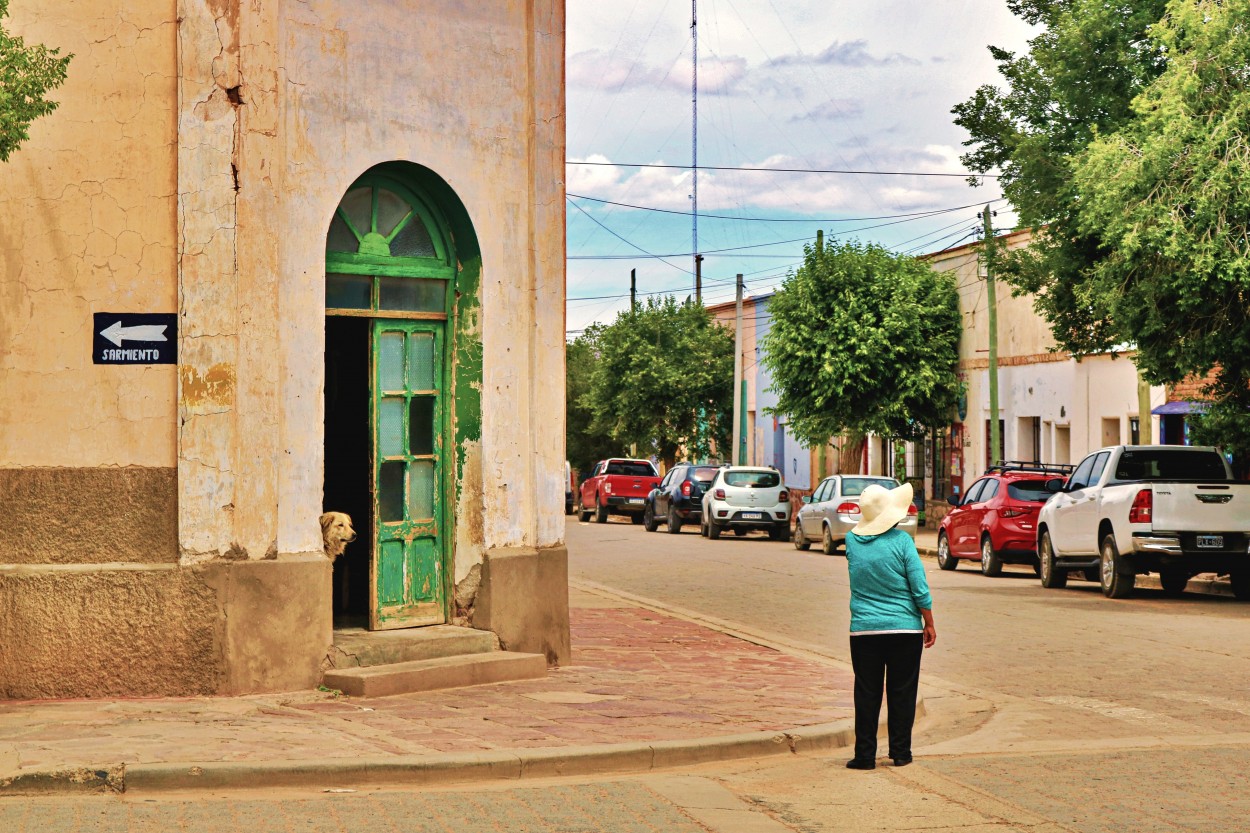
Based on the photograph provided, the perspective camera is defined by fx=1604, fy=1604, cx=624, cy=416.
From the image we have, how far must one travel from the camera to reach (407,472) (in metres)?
12.1

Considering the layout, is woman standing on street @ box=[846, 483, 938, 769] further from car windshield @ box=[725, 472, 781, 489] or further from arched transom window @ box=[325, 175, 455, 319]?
car windshield @ box=[725, 472, 781, 489]

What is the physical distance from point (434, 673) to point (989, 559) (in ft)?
50.4

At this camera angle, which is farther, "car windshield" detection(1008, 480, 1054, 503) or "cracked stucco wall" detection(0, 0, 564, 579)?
"car windshield" detection(1008, 480, 1054, 503)

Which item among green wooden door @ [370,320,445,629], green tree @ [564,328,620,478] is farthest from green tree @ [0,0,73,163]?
green tree @ [564,328,620,478]

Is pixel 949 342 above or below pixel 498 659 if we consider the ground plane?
above

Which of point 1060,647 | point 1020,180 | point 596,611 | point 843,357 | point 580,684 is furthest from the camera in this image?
point 843,357

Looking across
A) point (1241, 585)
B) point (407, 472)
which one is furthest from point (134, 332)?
point (1241, 585)

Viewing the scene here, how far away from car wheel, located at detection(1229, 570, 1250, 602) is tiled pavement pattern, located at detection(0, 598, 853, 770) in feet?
31.3

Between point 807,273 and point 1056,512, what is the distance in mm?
20095

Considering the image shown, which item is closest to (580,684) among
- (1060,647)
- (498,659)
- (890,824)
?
(498,659)

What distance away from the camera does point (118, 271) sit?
1060 centimetres

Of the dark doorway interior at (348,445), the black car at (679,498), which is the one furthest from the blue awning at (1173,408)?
the dark doorway interior at (348,445)

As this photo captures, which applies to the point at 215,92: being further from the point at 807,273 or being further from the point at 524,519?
the point at 807,273

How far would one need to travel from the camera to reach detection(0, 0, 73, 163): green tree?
363 inches
